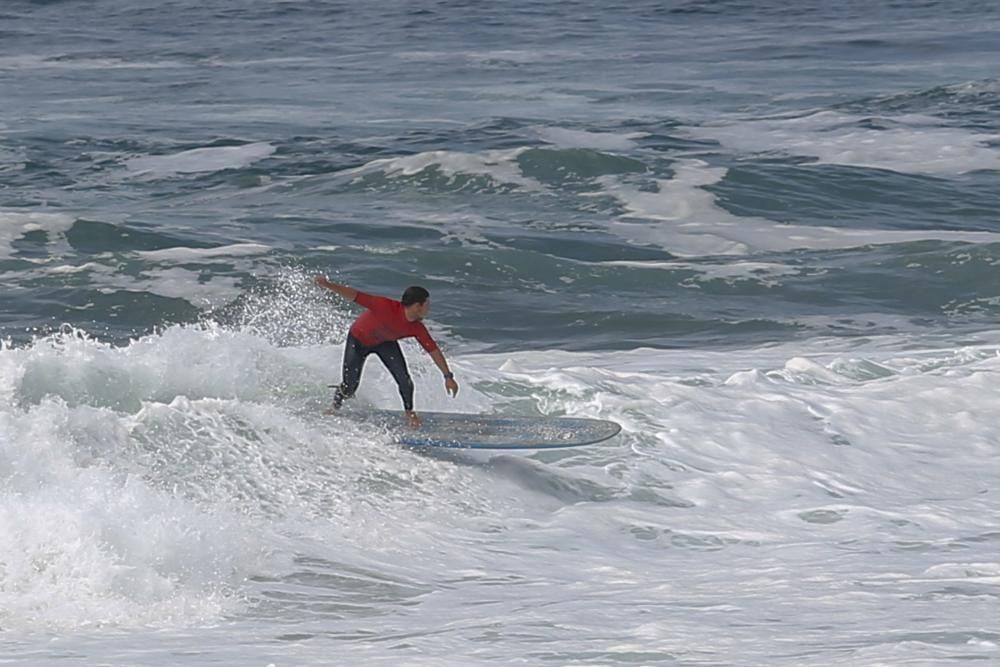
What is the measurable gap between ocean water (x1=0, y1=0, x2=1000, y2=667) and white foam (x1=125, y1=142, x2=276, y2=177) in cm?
10

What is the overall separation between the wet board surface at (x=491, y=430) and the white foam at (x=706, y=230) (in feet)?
31.4

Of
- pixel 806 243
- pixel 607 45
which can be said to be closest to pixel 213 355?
pixel 806 243

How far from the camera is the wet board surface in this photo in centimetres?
1187

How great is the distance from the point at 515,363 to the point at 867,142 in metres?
15.9

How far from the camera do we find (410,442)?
39.5ft

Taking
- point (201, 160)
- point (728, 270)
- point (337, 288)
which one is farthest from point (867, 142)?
point (337, 288)

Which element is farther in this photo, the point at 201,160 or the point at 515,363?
the point at 201,160

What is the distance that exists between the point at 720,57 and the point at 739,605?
33.9 meters

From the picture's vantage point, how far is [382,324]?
1165cm

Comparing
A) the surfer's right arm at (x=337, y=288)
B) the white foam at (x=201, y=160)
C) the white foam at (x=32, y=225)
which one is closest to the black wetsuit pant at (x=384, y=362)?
the surfer's right arm at (x=337, y=288)

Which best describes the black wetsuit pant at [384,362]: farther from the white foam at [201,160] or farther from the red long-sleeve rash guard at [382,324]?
the white foam at [201,160]

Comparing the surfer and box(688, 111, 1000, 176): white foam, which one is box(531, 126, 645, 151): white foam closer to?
box(688, 111, 1000, 176): white foam

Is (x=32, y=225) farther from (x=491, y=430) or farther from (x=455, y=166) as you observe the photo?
(x=491, y=430)

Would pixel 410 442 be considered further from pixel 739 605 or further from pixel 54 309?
pixel 54 309
